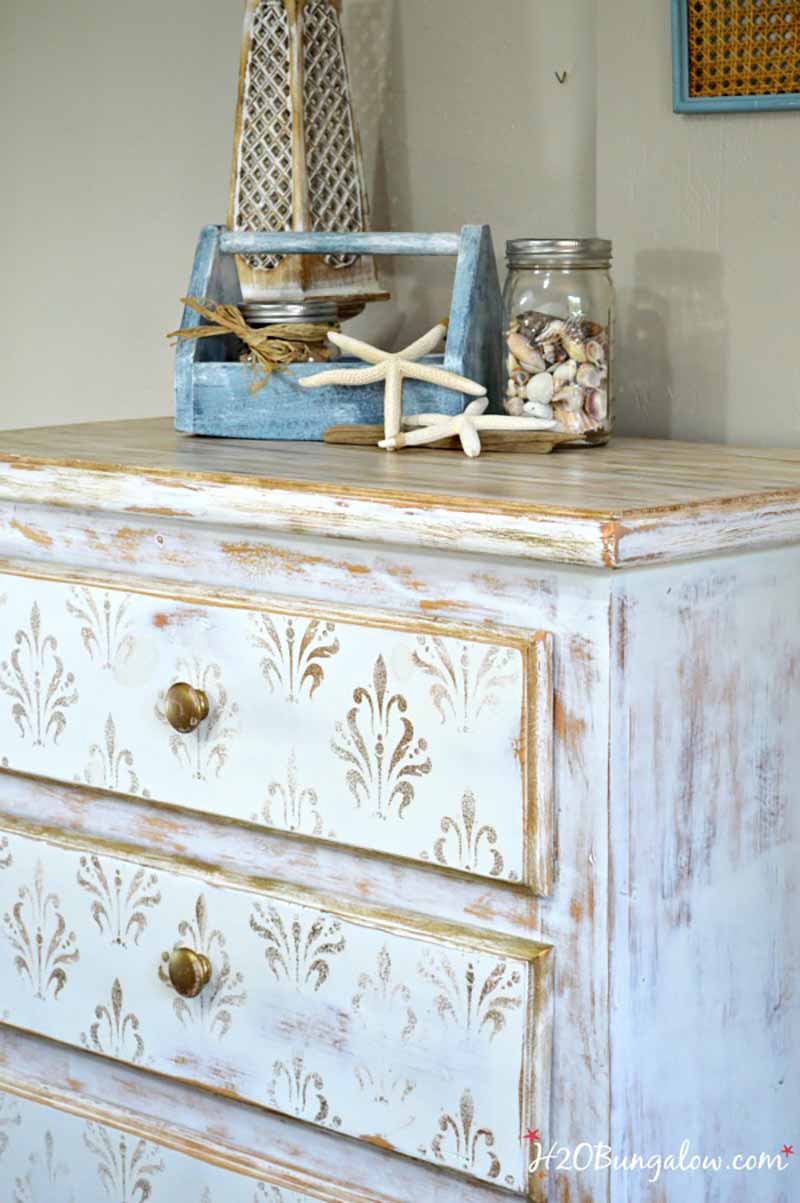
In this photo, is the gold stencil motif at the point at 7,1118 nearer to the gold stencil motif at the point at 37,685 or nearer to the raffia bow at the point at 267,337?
the gold stencil motif at the point at 37,685

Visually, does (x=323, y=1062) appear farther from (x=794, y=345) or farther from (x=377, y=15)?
(x=377, y=15)

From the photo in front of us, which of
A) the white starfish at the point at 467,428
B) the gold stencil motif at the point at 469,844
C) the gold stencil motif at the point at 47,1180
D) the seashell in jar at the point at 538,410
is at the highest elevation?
the seashell in jar at the point at 538,410

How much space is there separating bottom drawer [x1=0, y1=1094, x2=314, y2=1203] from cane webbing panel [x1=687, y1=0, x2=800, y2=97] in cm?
99

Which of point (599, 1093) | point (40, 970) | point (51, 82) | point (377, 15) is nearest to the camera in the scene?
point (599, 1093)

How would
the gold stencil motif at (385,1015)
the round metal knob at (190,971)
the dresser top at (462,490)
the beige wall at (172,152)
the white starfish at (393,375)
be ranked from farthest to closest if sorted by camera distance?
the beige wall at (172,152), the white starfish at (393,375), the round metal knob at (190,971), the gold stencil motif at (385,1015), the dresser top at (462,490)

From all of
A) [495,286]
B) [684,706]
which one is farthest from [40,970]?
[495,286]

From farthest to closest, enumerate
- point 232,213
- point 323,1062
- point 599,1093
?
point 232,213 < point 323,1062 < point 599,1093

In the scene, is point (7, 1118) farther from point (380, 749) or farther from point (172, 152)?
point (172, 152)

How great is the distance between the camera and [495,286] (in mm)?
1444

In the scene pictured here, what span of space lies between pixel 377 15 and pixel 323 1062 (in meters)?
1.11

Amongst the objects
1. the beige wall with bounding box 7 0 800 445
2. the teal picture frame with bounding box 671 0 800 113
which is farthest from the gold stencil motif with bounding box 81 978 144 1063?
the teal picture frame with bounding box 671 0 800 113

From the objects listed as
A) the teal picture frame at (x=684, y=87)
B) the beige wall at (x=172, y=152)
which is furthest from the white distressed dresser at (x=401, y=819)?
the beige wall at (x=172, y=152)

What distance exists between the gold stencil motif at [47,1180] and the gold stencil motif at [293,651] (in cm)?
49

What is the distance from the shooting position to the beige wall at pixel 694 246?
1.39 meters
